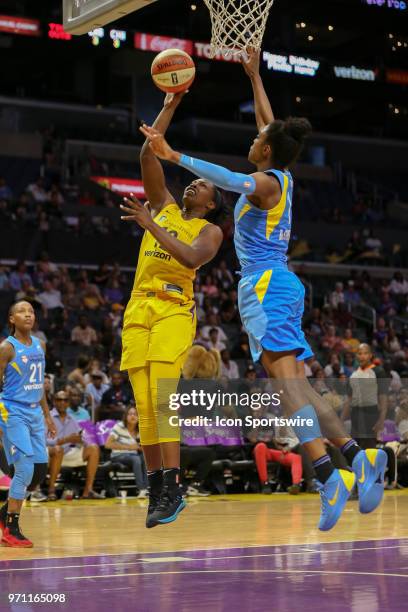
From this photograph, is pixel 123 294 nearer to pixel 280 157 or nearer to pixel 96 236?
pixel 96 236

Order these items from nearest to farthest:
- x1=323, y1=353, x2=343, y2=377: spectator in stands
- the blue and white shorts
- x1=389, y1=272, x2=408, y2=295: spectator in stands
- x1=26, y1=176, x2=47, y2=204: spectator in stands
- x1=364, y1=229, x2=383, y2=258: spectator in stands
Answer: the blue and white shorts → x1=323, y1=353, x2=343, y2=377: spectator in stands → x1=26, y1=176, x2=47, y2=204: spectator in stands → x1=389, y1=272, x2=408, y2=295: spectator in stands → x1=364, y1=229, x2=383, y2=258: spectator in stands

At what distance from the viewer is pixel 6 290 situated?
1770cm

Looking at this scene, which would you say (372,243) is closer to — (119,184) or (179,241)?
(119,184)

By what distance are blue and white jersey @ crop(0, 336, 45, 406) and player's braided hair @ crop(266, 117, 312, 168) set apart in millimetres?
3380

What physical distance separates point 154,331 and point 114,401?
7678 millimetres

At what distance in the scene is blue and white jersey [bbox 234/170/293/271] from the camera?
6.16m

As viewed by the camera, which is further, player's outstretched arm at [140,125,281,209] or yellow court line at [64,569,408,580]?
yellow court line at [64,569,408,580]

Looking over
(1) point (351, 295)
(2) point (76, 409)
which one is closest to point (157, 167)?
(2) point (76, 409)

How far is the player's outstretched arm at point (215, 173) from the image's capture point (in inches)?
221

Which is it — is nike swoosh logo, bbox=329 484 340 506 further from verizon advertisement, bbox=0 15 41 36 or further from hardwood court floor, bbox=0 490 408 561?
verizon advertisement, bbox=0 15 41 36

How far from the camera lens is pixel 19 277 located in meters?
18.4

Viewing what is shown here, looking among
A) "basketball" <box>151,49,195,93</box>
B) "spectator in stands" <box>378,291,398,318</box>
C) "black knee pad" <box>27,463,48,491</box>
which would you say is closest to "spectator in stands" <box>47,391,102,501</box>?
"black knee pad" <box>27,463,48,491</box>

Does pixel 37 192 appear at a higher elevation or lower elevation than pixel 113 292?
higher

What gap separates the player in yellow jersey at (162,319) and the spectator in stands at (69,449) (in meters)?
6.28
